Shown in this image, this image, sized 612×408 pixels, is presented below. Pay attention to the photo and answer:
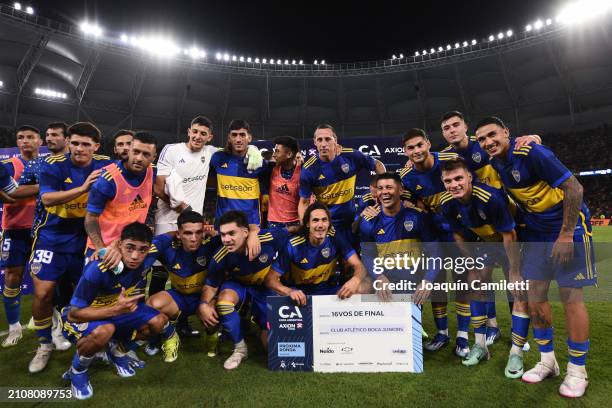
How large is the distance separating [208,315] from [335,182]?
7.01ft

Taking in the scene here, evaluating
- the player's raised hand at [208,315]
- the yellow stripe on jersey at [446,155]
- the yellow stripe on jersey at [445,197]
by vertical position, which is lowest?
the player's raised hand at [208,315]

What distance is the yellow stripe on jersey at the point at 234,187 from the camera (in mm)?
4270

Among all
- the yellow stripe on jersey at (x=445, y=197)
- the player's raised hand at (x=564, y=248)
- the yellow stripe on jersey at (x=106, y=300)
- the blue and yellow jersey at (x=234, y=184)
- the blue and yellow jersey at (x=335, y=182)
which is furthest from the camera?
the blue and yellow jersey at (x=335, y=182)

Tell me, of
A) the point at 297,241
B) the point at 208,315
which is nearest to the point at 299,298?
the point at 297,241

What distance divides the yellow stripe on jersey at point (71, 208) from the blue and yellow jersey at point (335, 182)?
2370 millimetres

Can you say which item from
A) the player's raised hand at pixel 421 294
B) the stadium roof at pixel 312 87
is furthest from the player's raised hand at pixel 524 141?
the stadium roof at pixel 312 87

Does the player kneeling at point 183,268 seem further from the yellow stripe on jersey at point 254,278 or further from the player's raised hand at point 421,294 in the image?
the player's raised hand at point 421,294

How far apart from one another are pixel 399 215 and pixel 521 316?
140 cm

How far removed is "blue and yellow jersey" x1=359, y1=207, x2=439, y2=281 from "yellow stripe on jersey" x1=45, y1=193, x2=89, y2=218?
10.1 feet

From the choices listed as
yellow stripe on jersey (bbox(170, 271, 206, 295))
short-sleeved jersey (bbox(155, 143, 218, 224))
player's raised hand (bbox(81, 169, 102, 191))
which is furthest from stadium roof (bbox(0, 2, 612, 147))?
yellow stripe on jersey (bbox(170, 271, 206, 295))

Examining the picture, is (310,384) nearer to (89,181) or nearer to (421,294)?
(421,294)

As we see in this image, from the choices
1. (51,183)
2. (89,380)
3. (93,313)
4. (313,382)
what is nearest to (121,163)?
(51,183)

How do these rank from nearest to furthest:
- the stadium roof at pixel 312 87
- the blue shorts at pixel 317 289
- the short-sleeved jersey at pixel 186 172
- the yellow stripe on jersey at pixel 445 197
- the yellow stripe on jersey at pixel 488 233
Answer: the yellow stripe on jersey at pixel 488 233 < the yellow stripe on jersey at pixel 445 197 < the blue shorts at pixel 317 289 < the short-sleeved jersey at pixel 186 172 < the stadium roof at pixel 312 87

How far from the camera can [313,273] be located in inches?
149
